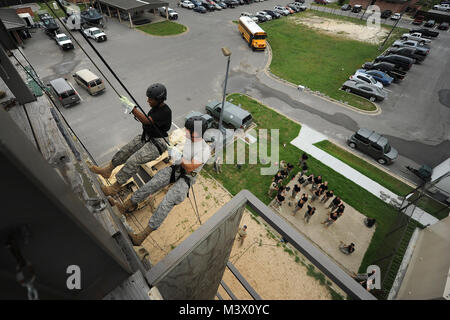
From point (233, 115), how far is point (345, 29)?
34879 millimetres

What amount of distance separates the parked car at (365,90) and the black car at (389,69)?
5.69m

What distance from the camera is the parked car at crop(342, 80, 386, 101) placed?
2030 centimetres

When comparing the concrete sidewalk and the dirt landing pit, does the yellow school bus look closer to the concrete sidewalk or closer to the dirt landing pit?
the dirt landing pit

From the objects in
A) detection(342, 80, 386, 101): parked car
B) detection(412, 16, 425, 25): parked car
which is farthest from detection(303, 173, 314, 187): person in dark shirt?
detection(412, 16, 425, 25): parked car

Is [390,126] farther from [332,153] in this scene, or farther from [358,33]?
[358,33]

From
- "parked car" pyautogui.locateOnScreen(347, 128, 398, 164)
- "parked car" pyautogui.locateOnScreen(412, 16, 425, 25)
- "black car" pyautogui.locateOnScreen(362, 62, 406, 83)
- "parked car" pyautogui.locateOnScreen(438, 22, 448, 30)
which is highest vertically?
"parked car" pyautogui.locateOnScreen(412, 16, 425, 25)

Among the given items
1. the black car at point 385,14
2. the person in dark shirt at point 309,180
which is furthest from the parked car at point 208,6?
the person in dark shirt at point 309,180

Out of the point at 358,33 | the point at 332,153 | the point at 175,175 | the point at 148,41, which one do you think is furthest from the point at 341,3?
the point at 175,175

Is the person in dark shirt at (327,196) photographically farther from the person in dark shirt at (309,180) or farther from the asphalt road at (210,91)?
Result: the asphalt road at (210,91)

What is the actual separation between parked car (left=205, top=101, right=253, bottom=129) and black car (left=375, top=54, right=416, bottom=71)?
21483 mm

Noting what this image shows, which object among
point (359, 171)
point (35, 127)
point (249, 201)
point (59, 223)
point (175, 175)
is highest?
point (59, 223)
